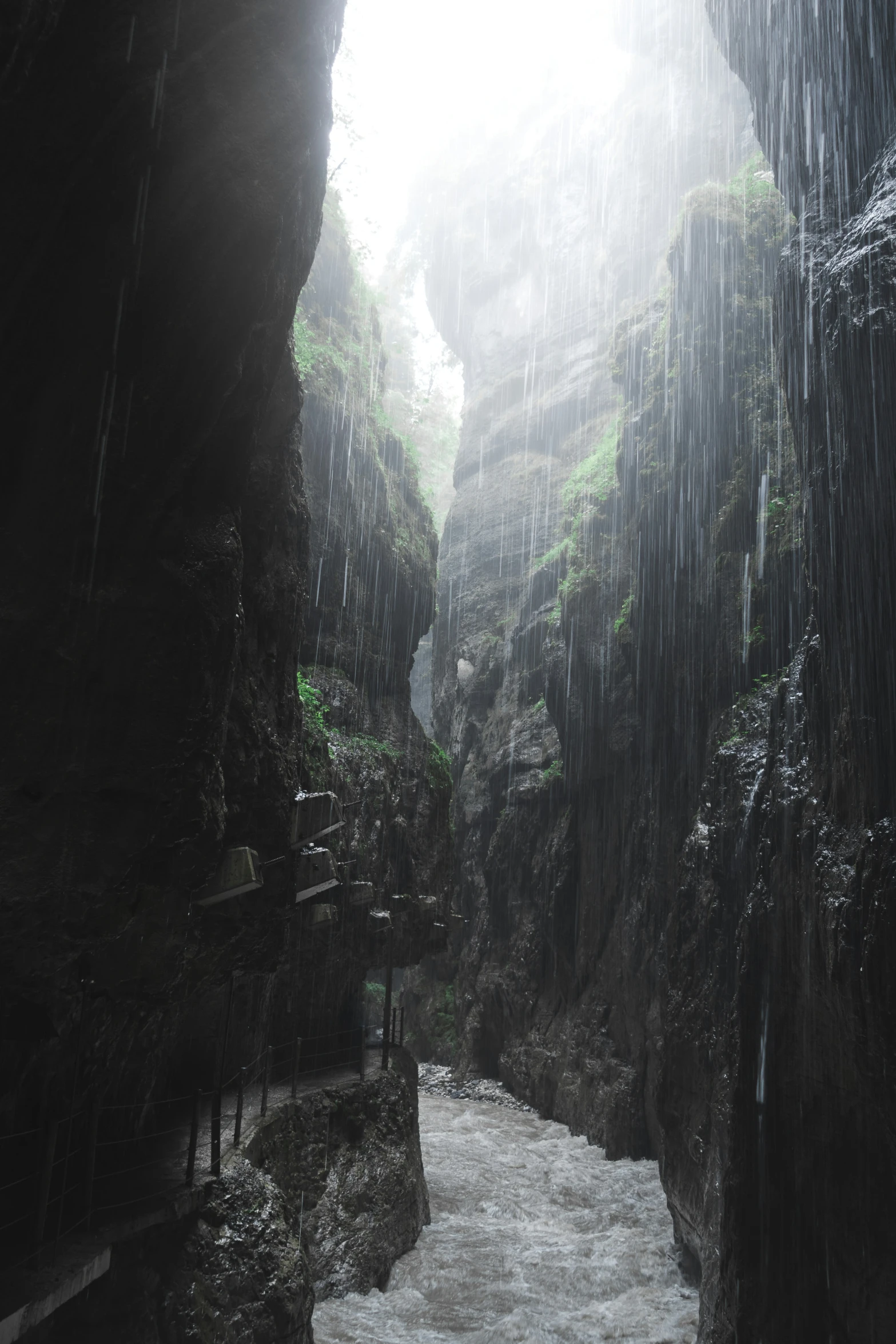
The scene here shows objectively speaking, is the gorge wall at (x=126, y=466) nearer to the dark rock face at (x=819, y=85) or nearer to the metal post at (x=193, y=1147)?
the metal post at (x=193, y=1147)

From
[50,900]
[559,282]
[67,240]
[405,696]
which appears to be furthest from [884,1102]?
[559,282]

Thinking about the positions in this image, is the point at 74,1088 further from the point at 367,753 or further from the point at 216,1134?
the point at 367,753

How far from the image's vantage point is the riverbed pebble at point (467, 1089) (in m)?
26.8

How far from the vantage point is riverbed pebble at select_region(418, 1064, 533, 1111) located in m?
26.8

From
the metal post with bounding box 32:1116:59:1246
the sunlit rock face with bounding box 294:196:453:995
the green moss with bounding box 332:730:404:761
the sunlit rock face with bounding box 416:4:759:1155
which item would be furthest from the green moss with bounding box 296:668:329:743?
the sunlit rock face with bounding box 416:4:759:1155

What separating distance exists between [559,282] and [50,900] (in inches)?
1704

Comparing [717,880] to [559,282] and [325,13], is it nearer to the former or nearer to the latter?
[325,13]

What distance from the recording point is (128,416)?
210 inches

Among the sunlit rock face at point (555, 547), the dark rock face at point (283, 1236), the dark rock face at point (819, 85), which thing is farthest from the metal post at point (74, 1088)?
the sunlit rock face at point (555, 547)

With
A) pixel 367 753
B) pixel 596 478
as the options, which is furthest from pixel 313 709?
pixel 596 478

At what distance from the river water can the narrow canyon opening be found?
0.11 m

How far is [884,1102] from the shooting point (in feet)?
25.0

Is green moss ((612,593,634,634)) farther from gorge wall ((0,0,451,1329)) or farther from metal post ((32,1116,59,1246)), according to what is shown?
metal post ((32,1116,59,1246))

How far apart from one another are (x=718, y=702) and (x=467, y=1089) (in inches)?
685
